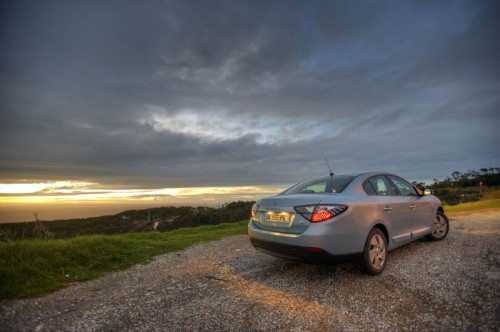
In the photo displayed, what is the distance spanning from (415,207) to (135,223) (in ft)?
112

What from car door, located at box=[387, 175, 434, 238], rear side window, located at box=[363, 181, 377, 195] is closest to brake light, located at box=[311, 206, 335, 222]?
rear side window, located at box=[363, 181, 377, 195]

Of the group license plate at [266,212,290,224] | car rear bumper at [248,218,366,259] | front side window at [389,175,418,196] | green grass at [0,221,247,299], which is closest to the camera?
car rear bumper at [248,218,366,259]

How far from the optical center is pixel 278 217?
4.33 metres

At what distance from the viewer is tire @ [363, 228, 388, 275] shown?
4.20 meters

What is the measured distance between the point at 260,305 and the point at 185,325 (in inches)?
38.7

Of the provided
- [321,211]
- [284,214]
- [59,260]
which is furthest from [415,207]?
[59,260]

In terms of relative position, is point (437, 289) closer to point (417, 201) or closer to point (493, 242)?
point (417, 201)

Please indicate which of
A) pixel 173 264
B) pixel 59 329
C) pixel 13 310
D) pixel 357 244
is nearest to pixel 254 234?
pixel 357 244

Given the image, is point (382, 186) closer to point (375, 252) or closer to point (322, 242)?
point (375, 252)

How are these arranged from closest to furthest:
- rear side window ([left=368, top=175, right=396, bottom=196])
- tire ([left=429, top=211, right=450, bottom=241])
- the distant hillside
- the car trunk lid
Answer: the car trunk lid < rear side window ([left=368, top=175, right=396, bottom=196]) < tire ([left=429, top=211, right=450, bottom=241]) < the distant hillside

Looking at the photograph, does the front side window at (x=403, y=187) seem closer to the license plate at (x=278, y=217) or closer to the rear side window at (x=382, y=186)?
the rear side window at (x=382, y=186)

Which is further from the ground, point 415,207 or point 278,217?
point 278,217

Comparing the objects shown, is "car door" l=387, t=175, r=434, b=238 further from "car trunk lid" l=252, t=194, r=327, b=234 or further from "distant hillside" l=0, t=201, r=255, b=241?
"distant hillside" l=0, t=201, r=255, b=241

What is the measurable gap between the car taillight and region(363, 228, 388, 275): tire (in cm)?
79
